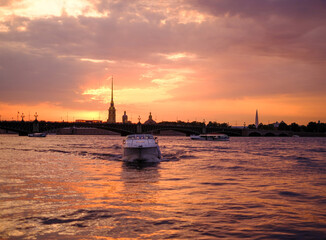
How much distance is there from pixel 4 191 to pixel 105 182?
6994mm

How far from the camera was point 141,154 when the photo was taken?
40.3 metres

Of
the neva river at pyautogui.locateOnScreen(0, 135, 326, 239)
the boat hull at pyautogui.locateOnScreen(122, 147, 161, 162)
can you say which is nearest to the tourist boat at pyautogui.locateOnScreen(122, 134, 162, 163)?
the boat hull at pyautogui.locateOnScreen(122, 147, 161, 162)

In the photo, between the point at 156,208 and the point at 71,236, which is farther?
the point at 156,208

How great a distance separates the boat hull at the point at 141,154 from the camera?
40312 millimetres

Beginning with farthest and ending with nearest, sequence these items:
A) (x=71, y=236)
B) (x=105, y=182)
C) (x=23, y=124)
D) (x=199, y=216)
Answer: (x=23, y=124)
(x=105, y=182)
(x=199, y=216)
(x=71, y=236)

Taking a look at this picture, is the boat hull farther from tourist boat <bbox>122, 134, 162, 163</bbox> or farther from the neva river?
the neva river

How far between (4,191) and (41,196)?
3.15 meters

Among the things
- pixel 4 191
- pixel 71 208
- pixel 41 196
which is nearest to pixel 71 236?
pixel 71 208

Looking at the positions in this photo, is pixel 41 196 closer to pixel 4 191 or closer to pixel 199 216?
pixel 4 191

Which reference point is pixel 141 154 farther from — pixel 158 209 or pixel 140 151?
pixel 158 209

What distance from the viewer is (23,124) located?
176125 mm

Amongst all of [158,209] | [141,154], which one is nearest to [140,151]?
[141,154]

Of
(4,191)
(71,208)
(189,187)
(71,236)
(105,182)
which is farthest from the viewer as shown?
(105,182)

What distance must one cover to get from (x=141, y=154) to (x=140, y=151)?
0.38m
